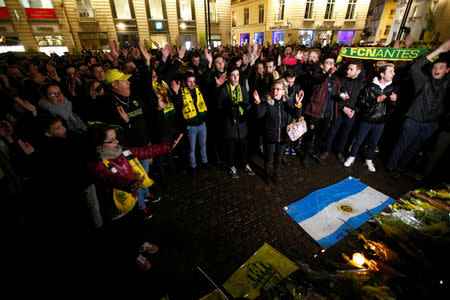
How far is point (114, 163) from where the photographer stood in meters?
2.68

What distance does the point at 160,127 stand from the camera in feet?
14.7

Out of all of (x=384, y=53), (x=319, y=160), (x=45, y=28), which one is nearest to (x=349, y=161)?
(x=319, y=160)

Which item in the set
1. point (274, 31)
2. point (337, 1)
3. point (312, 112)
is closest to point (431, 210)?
point (312, 112)

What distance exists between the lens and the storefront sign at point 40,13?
22952 millimetres

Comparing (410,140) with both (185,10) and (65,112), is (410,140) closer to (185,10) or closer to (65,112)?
(65,112)

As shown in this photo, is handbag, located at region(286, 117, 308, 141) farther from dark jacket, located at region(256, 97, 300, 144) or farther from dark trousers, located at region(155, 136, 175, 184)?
dark trousers, located at region(155, 136, 175, 184)

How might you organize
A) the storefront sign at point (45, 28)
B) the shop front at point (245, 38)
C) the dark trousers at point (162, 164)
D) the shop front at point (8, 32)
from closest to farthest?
the dark trousers at point (162, 164), the shop front at point (8, 32), the storefront sign at point (45, 28), the shop front at point (245, 38)

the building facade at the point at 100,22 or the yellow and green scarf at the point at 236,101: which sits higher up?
the building facade at the point at 100,22

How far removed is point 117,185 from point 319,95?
4.77 meters

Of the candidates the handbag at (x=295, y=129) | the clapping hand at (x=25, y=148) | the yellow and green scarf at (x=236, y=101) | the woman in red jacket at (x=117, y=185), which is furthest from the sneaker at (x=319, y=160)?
the clapping hand at (x=25, y=148)

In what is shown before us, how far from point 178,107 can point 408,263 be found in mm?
4426

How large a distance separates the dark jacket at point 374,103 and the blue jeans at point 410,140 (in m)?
0.56

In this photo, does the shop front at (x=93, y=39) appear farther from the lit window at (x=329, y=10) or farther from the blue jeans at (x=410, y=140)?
the lit window at (x=329, y=10)

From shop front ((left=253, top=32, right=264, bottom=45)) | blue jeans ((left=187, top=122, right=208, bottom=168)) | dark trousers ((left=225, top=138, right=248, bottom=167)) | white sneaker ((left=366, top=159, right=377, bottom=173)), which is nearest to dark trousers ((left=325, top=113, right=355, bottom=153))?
white sneaker ((left=366, top=159, right=377, bottom=173))
